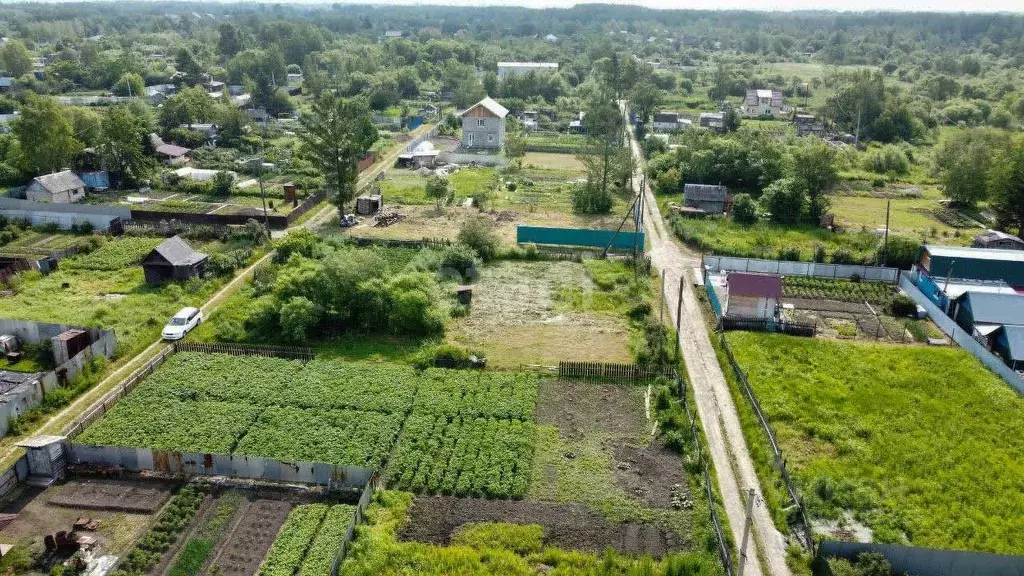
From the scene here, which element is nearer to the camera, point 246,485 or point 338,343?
point 246,485

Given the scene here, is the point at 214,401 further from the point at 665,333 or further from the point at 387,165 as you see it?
the point at 387,165

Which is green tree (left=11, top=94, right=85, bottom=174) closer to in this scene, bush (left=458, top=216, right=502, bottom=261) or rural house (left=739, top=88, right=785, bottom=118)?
bush (left=458, top=216, right=502, bottom=261)

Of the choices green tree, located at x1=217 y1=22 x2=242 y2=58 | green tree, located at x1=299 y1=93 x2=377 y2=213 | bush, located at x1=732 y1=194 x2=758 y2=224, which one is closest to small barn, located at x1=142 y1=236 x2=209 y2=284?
green tree, located at x1=299 y1=93 x2=377 y2=213

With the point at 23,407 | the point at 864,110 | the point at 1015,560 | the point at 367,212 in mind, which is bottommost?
the point at 1015,560

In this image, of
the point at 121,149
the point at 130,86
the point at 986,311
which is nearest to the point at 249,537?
the point at 986,311

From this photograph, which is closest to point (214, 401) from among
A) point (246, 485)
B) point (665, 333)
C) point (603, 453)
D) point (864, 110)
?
point (246, 485)

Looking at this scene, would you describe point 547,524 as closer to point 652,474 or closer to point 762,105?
point 652,474

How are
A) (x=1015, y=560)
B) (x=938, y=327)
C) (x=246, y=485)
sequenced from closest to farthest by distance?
1. (x=1015, y=560)
2. (x=246, y=485)
3. (x=938, y=327)
